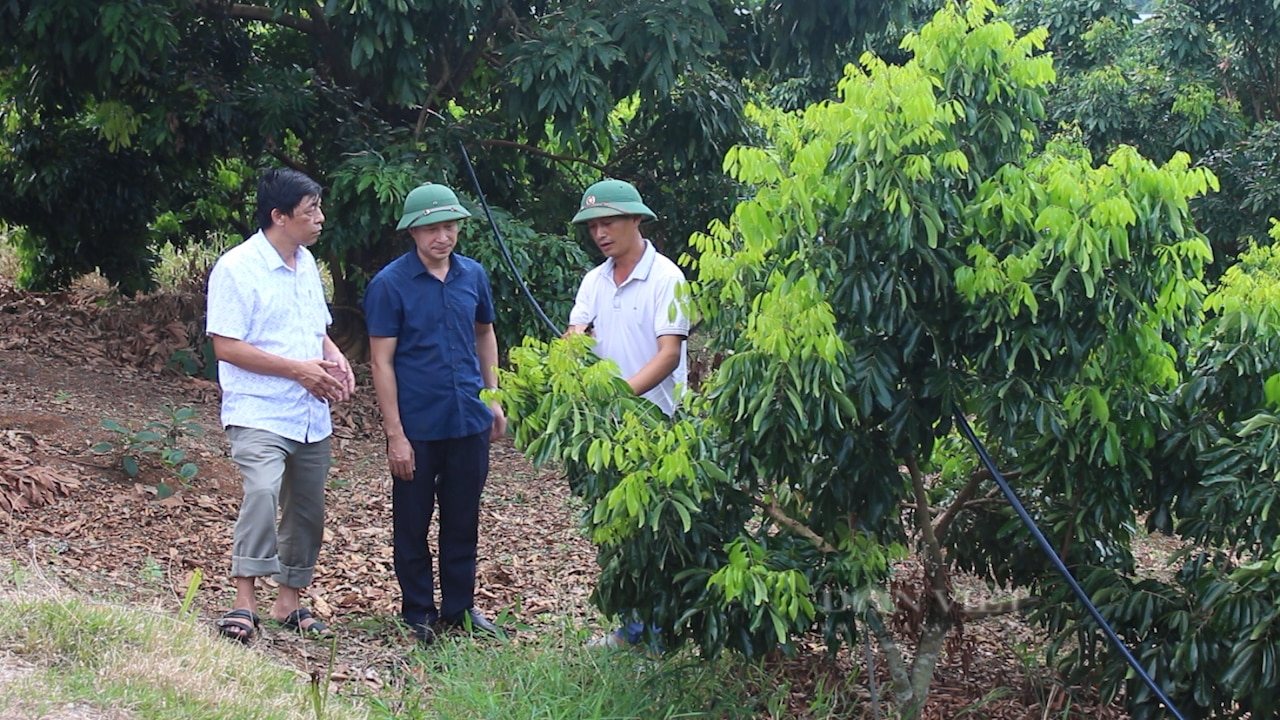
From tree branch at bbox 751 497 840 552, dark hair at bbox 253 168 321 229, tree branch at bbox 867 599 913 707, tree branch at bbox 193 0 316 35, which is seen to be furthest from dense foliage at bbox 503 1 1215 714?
tree branch at bbox 193 0 316 35

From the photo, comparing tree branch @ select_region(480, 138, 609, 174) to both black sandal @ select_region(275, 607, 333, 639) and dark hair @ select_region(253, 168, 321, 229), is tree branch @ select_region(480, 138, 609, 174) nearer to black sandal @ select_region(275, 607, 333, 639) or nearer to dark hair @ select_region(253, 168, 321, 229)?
dark hair @ select_region(253, 168, 321, 229)

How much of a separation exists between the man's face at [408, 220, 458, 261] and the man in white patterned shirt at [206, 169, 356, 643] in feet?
1.26

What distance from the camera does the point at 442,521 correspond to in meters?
5.18

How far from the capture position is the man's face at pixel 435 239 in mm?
4922

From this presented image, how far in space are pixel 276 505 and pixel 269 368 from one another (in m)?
0.49

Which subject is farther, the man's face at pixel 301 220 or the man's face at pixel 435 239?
the man's face at pixel 435 239

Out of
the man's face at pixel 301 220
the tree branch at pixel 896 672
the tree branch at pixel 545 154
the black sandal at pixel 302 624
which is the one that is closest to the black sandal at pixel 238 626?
the black sandal at pixel 302 624

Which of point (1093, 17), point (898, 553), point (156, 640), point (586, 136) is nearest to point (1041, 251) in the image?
point (898, 553)

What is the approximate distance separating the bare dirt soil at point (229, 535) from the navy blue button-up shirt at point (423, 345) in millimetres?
899

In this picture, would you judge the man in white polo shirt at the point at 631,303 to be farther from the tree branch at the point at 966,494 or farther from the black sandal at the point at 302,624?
the black sandal at the point at 302,624

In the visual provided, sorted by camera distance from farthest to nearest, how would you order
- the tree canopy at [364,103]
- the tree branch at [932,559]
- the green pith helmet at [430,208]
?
the tree canopy at [364,103] < the green pith helmet at [430,208] < the tree branch at [932,559]

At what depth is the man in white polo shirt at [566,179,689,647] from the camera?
4.65m

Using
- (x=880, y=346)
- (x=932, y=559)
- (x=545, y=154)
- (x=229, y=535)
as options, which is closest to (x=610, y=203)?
(x=880, y=346)

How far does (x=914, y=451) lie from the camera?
421 centimetres
